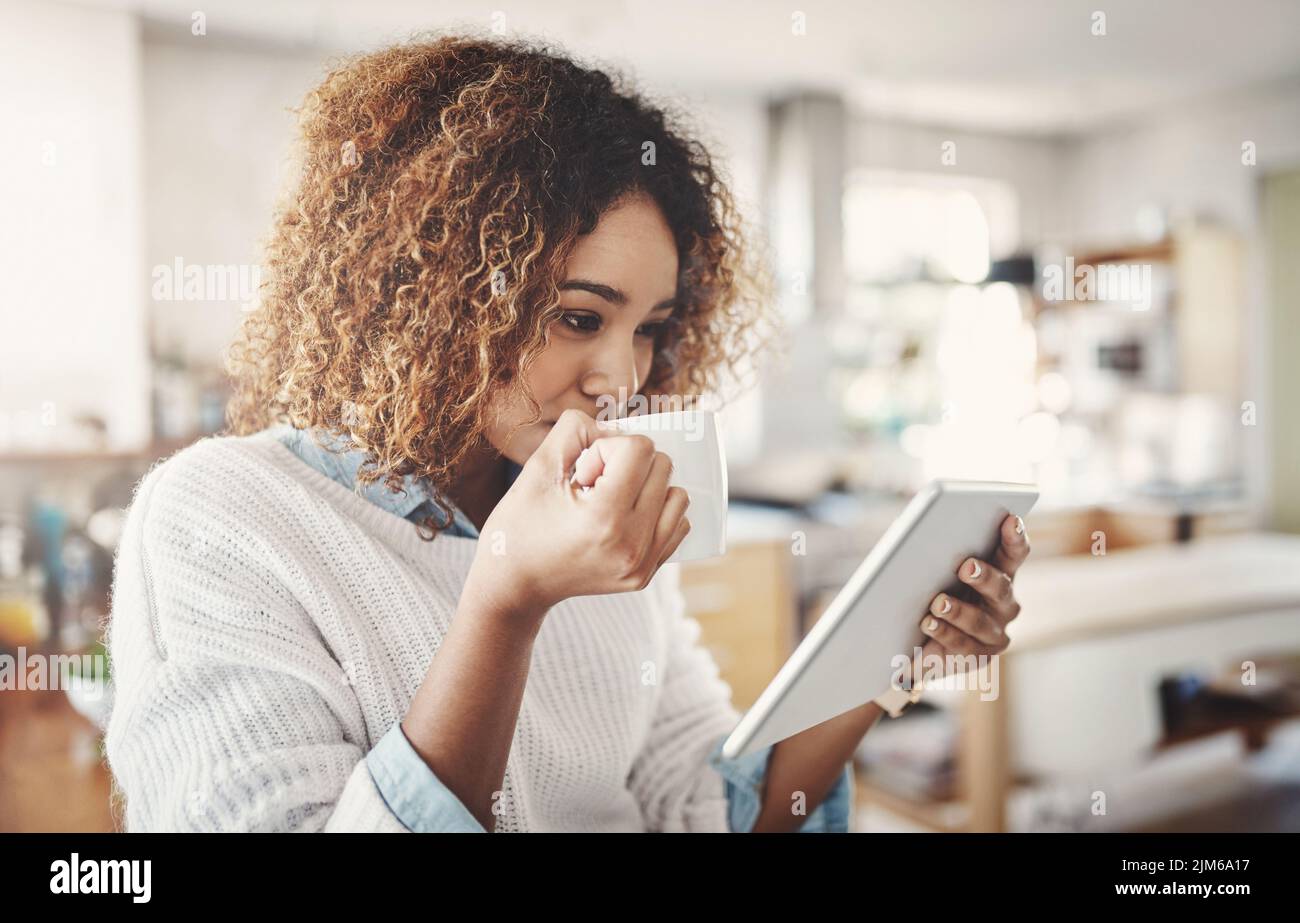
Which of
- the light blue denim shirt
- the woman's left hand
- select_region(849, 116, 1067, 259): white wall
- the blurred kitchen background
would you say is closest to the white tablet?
the woman's left hand

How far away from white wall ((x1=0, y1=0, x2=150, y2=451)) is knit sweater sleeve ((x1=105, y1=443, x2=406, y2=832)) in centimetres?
31

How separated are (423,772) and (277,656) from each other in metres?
0.09

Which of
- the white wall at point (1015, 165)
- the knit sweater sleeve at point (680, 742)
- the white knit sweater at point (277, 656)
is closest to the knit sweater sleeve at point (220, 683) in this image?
the white knit sweater at point (277, 656)

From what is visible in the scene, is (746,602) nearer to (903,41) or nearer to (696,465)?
(903,41)

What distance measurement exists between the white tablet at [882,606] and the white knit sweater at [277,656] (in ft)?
0.60

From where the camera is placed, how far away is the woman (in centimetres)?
46

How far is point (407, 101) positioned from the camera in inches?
20.7

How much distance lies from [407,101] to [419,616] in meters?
0.29

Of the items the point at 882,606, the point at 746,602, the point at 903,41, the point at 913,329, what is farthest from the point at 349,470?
the point at 913,329

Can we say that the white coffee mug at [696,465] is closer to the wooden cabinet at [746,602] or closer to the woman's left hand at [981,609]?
the woman's left hand at [981,609]

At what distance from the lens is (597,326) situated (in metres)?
0.54

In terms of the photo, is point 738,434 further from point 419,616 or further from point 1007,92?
point 419,616

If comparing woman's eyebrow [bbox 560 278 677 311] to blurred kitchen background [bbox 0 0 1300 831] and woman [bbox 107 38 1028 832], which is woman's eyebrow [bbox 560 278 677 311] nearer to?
woman [bbox 107 38 1028 832]

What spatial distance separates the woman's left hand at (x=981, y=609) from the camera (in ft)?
1.74
